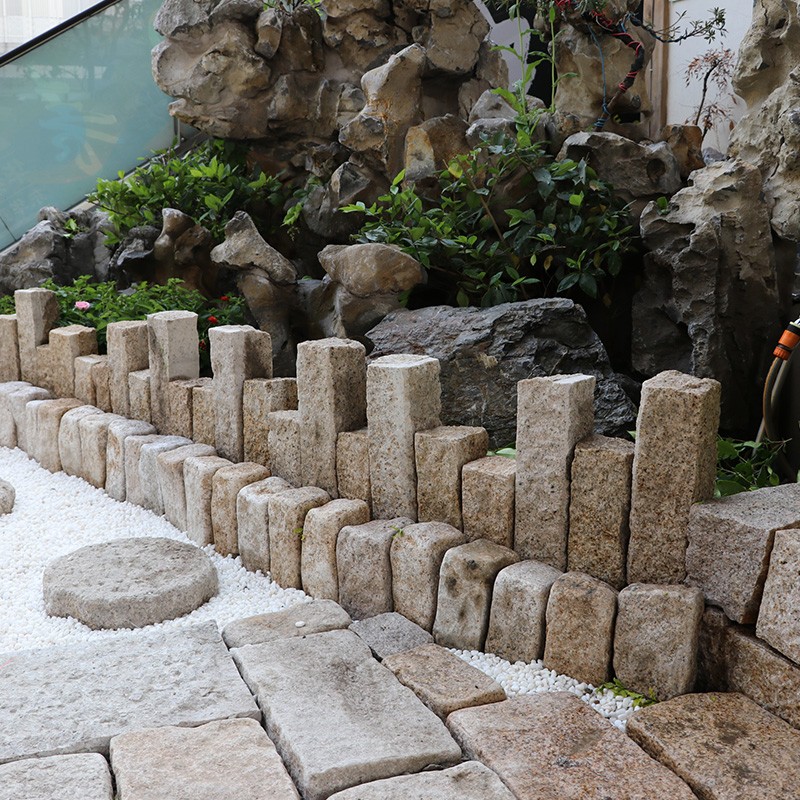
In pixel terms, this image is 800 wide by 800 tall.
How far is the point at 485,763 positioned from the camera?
2209 mm

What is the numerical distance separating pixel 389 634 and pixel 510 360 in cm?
175

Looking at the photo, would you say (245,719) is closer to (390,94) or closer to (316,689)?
(316,689)

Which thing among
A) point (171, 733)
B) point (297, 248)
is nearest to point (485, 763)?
point (171, 733)

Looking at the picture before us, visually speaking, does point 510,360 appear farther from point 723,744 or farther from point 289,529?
point 723,744

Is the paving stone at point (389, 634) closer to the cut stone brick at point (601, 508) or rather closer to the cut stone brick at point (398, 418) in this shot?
the cut stone brick at point (398, 418)

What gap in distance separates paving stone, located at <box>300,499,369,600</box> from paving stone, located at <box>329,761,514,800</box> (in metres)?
1.21

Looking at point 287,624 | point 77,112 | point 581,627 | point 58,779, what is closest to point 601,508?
point 581,627

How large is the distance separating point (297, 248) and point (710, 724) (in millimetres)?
5175

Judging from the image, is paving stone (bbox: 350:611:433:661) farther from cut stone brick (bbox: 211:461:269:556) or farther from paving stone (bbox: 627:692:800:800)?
cut stone brick (bbox: 211:461:269:556)

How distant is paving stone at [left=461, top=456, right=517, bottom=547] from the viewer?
2.96 metres

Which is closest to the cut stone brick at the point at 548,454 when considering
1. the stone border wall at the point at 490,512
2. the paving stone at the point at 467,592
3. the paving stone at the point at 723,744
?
the stone border wall at the point at 490,512

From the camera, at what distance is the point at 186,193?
22.4ft

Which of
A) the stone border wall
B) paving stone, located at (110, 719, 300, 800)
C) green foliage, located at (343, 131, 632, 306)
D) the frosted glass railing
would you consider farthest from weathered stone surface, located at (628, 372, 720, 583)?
the frosted glass railing

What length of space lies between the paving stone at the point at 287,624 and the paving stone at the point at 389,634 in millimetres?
81
